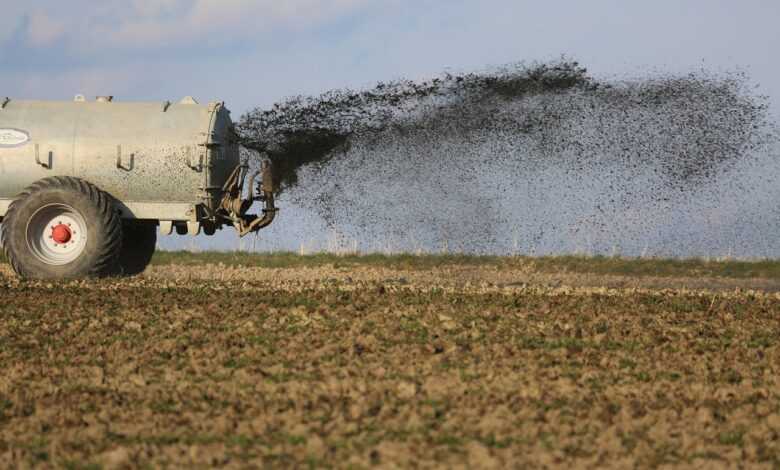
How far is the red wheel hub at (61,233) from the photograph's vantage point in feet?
60.7

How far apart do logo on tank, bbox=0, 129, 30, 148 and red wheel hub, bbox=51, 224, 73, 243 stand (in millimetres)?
1538

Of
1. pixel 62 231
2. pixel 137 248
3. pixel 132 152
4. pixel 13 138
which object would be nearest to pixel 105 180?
pixel 132 152

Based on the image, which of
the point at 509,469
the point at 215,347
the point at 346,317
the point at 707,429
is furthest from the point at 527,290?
the point at 509,469

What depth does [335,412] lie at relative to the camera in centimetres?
884

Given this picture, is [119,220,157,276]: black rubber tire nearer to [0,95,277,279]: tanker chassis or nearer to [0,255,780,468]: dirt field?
[0,95,277,279]: tanker chassis

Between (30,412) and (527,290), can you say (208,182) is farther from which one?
(30,412)

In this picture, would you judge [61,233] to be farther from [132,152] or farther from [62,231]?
[132,152]

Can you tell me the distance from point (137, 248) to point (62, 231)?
2501 mm

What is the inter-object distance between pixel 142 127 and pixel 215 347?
24.9ft

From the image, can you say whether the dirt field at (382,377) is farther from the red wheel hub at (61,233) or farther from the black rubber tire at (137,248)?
the black rubber tire at (137,248)

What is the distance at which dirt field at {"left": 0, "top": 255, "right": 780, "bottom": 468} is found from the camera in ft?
26.3

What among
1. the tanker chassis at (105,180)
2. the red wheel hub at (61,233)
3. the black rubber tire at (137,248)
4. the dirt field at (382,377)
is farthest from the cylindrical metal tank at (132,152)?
the black rubber tire at (137,248)

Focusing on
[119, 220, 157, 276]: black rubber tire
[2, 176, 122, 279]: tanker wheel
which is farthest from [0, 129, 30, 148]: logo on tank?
[119, 220, 157, 276]: black rubber tire

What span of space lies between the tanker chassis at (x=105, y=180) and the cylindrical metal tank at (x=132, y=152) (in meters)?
0.02
